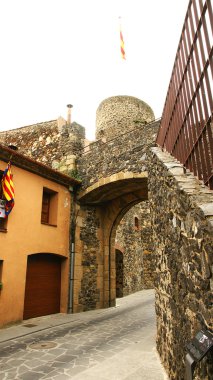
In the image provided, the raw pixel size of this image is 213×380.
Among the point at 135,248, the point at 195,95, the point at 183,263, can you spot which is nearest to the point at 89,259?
the point at 135,248

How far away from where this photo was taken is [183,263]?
2.53 meters

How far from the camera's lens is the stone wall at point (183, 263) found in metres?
1.86

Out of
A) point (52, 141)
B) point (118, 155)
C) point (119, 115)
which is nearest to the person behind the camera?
point (118, 155)

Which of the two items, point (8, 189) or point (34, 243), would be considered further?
point (34, 243)

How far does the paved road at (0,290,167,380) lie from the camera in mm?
3824

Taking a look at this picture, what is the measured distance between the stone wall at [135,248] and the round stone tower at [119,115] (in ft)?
17.9

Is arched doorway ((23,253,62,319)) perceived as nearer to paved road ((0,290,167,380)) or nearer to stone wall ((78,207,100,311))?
paved road ((0,290,167,380))

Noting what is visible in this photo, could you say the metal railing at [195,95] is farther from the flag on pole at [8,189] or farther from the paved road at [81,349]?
the flag on pole at [8,189]

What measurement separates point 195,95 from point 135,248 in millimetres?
13617

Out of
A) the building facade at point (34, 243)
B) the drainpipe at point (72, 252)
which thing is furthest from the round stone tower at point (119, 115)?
the building facade at point (34, 243)

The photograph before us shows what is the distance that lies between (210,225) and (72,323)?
651 centimetres

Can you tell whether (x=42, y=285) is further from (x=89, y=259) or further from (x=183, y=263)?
(x=183, y=263)

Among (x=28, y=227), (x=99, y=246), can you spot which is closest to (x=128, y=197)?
(x=99, y=246)

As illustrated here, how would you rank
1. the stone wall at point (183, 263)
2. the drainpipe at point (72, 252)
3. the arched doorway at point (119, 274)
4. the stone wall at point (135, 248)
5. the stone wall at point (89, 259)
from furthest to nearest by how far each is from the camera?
1. the stone wall at point (135, 248)
2. the arched doorway at point (119, 274)
3. the stone wall at point (89, 259)
4. the drainpipe at point (72, 252)
5. the stone wall at point (183, 263)
